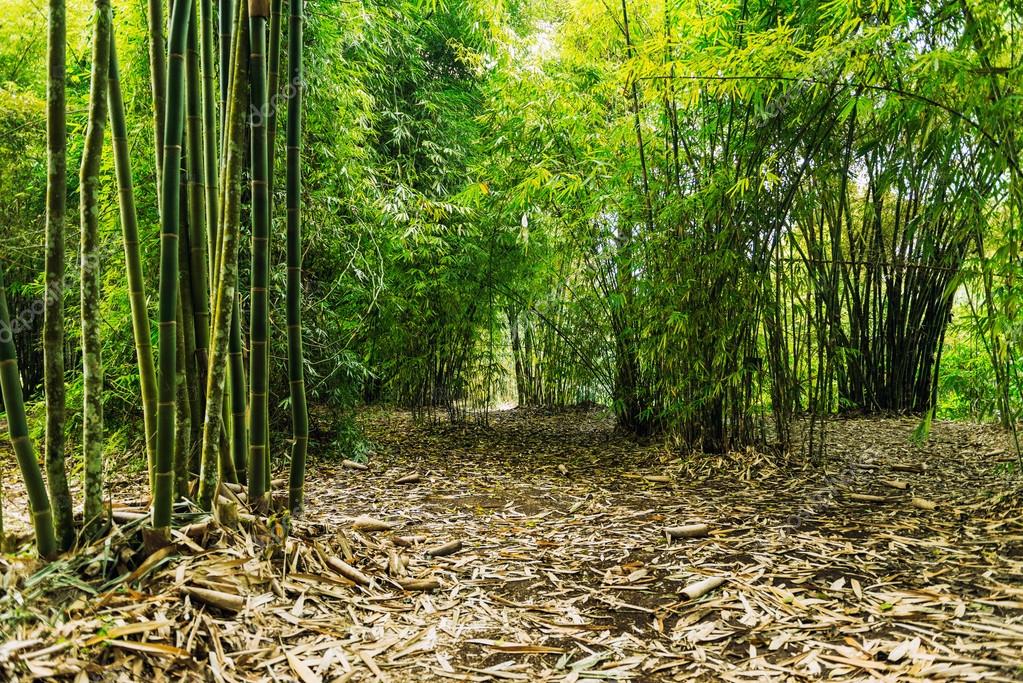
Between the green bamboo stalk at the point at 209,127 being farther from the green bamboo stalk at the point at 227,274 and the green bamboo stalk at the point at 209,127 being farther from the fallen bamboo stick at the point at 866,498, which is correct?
the fallen bamboo stick at the point at 866,498

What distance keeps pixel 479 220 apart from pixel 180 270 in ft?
8.80

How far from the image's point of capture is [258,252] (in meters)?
1.68

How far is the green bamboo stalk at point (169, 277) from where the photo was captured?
1459 millimetres

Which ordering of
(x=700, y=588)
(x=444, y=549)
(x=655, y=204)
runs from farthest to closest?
(x=655, y=204) < (x=444, y=549) < (x=700, y=588)

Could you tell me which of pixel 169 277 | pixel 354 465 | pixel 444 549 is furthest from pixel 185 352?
pixel 354 465

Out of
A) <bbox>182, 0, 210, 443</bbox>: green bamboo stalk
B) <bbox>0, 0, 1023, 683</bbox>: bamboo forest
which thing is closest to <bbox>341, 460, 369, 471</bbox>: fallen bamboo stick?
<bbox>0, 0, 1023, 683</bbox>: bamboo forest

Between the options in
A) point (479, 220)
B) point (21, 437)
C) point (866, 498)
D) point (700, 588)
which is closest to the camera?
point (21, 437)

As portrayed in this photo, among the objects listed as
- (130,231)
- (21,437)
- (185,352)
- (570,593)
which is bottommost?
(570,593)

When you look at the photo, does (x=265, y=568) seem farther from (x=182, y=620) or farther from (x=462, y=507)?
(x=462, y=507)

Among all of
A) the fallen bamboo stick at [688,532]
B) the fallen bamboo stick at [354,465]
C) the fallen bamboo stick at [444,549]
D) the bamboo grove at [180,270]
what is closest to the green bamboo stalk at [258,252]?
the bamboo grove at [180,270]

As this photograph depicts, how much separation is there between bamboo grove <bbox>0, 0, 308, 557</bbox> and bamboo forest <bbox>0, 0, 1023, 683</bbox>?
0.4 inches

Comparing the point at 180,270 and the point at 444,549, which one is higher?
the point at 180,270

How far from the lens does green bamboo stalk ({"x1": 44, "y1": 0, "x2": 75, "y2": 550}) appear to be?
52.6 inches

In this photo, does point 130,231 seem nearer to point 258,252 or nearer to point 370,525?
point 258,252
